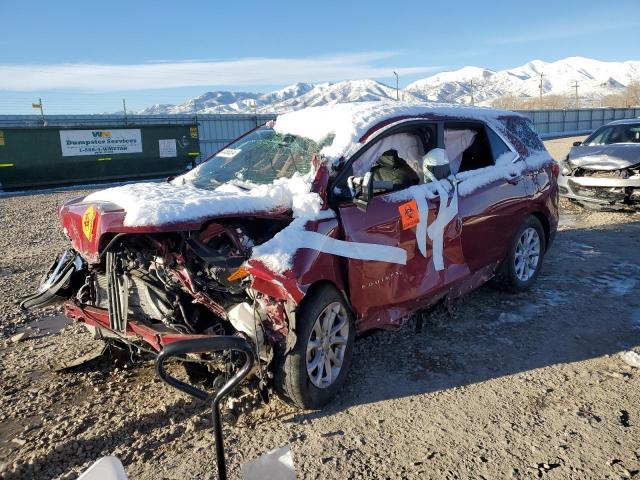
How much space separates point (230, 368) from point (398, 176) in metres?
1.91

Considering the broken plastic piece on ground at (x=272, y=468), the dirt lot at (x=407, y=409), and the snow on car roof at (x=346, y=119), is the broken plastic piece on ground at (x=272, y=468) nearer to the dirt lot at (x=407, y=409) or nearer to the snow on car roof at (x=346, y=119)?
the dirt lot at (x=407, y=409)

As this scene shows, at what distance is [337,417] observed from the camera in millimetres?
3230

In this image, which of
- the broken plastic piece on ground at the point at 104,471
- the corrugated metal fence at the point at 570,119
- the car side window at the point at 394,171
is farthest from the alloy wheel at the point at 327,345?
the corrugated metal fence at the point at 570,119

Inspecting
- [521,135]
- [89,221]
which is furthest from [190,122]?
[89,221]

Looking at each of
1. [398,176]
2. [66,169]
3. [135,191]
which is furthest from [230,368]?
[66,169]

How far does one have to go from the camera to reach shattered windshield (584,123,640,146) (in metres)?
9.83

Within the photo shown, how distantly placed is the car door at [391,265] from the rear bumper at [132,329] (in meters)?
1.11

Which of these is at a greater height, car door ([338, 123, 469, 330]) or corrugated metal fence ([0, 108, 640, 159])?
corrugated metal fence ([0, 108, 640, 159])

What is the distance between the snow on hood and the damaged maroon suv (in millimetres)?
10

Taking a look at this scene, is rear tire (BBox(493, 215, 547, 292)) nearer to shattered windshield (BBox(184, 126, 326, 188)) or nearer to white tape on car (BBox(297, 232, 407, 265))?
white tape on car (BBox(297, 232, 407, 265))

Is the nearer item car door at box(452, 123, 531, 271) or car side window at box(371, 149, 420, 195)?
car side window at box(371, 149, 420, 195)

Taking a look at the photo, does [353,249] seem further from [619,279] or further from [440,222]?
[619,279]

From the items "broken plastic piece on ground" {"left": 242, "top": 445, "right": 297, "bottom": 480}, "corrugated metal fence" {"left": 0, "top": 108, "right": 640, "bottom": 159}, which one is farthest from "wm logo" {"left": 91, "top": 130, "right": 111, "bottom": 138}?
"broken plastic piece on ground" {"left": 242, "top": 445, "right": 297, "bottom": 480}

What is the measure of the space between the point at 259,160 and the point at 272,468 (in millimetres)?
2704
